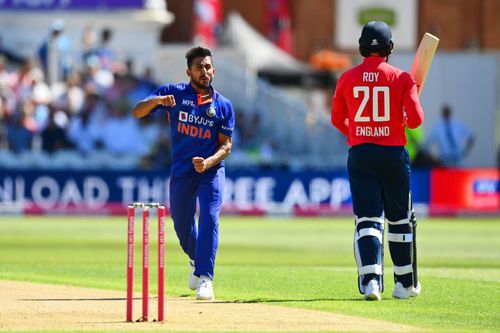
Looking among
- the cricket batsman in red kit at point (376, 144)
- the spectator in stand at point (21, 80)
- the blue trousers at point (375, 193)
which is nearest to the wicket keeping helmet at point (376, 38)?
the cricket batsman in red kit at point (376, 144)

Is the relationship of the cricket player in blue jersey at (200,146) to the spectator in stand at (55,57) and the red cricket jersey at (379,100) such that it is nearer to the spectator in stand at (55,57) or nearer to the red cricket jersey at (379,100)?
the red cricket jersey at (379,100)

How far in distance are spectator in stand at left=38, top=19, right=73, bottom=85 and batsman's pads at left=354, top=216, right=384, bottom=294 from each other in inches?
802

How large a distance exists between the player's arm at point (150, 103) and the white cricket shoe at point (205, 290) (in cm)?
140

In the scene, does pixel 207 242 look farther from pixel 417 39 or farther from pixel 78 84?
pixel 417 39

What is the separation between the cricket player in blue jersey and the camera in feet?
37.2

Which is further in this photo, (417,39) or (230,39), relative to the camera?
(417,39)

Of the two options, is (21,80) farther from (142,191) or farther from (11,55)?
(142,191)

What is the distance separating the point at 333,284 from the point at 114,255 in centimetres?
576

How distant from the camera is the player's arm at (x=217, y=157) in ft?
37.1

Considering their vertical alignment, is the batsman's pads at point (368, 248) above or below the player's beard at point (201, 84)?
below

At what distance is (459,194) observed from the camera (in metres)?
30.8

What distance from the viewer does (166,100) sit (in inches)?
444

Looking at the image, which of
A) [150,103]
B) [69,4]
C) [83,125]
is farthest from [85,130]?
[150,103]

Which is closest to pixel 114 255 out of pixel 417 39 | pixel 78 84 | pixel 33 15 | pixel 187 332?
pixel 187 332
